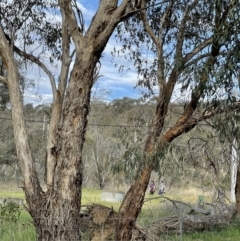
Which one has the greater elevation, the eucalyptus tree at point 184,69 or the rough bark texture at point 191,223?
the eucalyptus tree at point 184,69

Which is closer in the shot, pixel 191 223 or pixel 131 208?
pixel 131 208

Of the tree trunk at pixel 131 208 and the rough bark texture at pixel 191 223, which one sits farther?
the rough bark texture at pixel 191 223

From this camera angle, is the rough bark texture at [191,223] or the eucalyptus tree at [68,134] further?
the rough bark texture at [191,223]

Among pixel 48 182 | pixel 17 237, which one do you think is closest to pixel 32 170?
pixel 48 182

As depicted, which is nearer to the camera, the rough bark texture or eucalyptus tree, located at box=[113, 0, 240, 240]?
eucalyptus tree, located at box=[113, 0, 240, 240]

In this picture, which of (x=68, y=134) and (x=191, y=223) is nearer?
(x=68, y=134)

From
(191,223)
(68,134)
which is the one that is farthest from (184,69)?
(191,223)

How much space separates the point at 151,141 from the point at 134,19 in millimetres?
3744

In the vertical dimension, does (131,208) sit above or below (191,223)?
above

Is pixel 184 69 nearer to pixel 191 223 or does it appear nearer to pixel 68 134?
pixel 68 134

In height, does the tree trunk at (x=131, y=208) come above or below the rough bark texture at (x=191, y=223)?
above

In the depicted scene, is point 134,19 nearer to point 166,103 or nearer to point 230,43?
point 166,103

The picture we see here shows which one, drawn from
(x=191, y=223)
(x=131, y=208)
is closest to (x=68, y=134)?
(x=131, y=208)

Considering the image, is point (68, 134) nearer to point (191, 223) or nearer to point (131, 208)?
point (131, 208)
